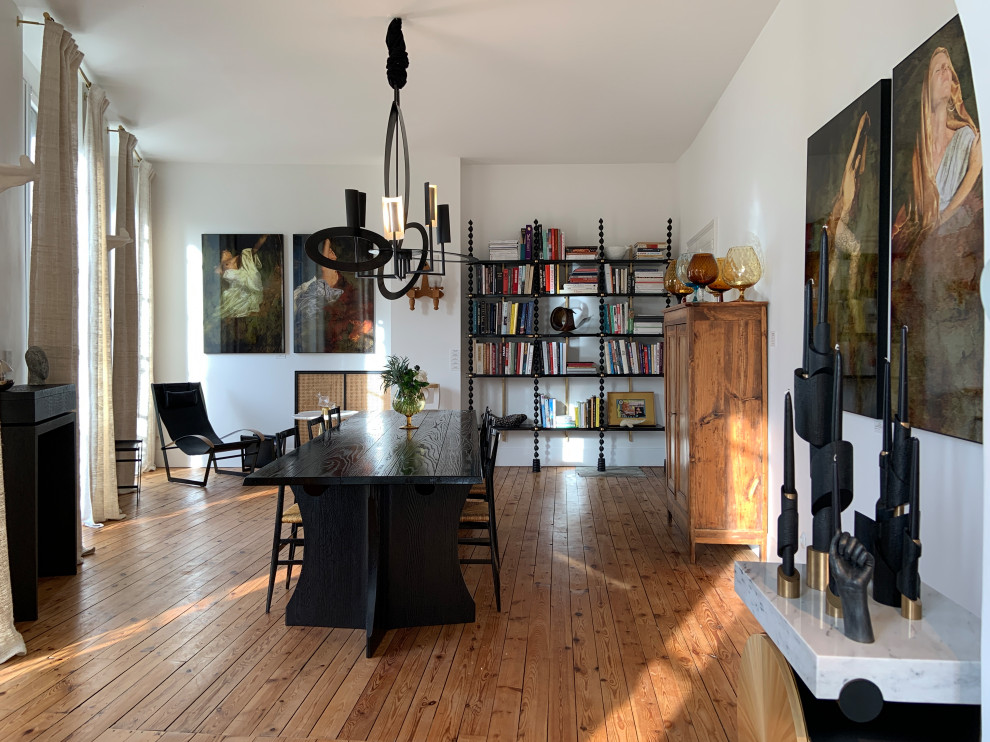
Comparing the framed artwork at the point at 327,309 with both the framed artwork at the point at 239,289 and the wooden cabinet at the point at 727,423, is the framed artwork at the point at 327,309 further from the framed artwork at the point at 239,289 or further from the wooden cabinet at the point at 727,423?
the wooden cabinet at the point at 727,423

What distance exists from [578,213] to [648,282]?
3.33 ft

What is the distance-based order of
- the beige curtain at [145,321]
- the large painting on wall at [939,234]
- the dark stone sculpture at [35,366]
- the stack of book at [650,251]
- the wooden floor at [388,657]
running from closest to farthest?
the large painting on wall at [939,234], the wooden floor at [388,657], the dark stone sculpture at [35,366], the beige curtain at [145,321], the stack of book at [650,251]

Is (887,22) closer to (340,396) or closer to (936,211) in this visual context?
(936,211)

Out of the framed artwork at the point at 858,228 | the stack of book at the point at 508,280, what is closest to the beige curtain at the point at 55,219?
the stack of book at the point at 508,280

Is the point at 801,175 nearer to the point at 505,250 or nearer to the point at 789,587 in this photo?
the point at 789,587

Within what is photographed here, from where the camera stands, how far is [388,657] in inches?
114

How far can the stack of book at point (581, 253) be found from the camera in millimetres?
7129

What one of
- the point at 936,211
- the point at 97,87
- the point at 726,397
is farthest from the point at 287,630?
the point at 97,87

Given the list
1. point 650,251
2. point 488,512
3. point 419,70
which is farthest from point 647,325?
point 488,512

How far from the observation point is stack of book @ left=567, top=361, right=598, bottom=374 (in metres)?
7.20

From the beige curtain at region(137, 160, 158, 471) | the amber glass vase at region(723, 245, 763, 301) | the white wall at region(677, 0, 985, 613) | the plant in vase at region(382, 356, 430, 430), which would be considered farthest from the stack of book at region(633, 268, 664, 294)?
the beige curtain at region(137, 160, 158, 471)

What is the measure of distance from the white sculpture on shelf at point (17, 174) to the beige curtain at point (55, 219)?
108 cm

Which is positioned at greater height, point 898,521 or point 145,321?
point 145,321

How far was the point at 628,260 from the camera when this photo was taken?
23.3ft
